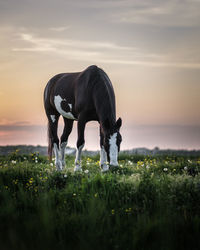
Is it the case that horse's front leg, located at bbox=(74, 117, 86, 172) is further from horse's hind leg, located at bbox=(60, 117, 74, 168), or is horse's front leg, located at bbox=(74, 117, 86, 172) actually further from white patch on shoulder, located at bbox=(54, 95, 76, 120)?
horse's hind leg, located at bbox=(60, 117, 74, 168)

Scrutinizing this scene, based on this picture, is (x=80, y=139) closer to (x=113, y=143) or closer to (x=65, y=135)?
(x=65, y=135)

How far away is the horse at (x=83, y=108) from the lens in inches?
308

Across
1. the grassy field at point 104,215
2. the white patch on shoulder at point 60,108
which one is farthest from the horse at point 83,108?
the grassy field at point 104,215

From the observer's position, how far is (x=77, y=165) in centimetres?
959

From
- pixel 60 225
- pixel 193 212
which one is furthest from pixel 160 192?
pixel 60 225

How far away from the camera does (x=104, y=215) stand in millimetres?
5121

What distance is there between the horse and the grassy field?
1004 mm

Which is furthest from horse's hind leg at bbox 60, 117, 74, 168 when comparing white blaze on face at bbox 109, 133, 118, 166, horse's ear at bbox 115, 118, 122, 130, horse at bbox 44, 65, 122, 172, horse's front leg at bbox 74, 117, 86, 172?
white blaze on face at bbox 109, 133, 118, 166

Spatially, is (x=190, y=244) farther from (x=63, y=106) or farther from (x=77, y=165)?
(x=63, y=106)

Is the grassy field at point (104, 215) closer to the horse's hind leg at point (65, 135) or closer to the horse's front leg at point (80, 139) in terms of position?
the horse's front leg at point (80, 139)

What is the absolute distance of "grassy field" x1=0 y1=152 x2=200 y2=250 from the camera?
4.16 meters

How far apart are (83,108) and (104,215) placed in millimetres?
4640

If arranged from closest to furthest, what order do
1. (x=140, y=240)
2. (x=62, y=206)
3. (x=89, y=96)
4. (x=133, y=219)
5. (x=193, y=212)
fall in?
(x=140, y=240) → (x=133, y=219) → (x=193, y=212) → (x=62, y=206) → (x=89, y=96)

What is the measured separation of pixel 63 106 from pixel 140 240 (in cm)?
688
